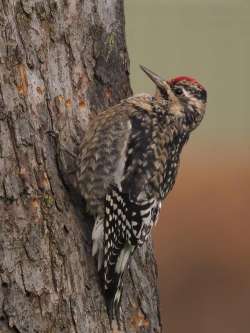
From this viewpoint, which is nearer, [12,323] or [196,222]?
[12,323]

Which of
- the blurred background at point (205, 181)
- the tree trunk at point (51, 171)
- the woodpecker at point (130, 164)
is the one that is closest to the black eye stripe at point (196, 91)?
the woodpecker at point (130, 164)

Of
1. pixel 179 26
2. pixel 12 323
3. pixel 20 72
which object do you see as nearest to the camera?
pixel 12 323

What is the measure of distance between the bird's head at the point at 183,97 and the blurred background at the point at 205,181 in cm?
292

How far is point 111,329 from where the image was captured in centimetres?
485

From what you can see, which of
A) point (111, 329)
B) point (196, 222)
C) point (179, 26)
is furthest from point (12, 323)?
point (179, 26)

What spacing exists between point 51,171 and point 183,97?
99 centimetres

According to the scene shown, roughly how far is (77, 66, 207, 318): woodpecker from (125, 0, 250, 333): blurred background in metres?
2.98

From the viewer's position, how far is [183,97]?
5297 millimetres

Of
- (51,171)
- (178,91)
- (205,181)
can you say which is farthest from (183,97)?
(205,181)

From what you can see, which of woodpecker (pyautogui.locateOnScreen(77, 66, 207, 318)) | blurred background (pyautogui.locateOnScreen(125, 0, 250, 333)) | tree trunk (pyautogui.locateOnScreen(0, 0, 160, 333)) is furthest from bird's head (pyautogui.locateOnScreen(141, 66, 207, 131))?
blurred background (pyautogui.locateOnScreen(125, 0, 250, 333))

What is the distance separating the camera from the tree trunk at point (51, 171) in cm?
447

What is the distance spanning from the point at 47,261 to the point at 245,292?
16.5 feet

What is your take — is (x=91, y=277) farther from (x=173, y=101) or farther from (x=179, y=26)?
(x=179, y=26)

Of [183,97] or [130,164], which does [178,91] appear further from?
[130,164]
